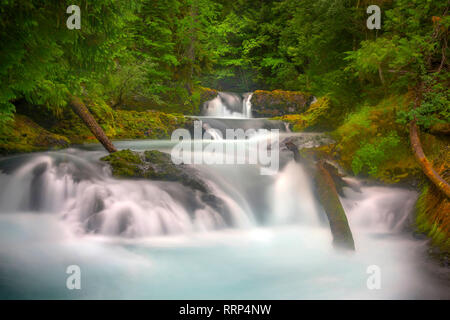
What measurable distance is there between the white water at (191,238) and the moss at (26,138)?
941 millimetres

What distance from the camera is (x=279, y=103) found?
15.6 meters

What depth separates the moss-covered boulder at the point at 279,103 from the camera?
609 inches

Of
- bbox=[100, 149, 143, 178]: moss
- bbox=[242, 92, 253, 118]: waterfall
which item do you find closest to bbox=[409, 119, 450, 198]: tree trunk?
bbox=[100, 149, 143, 178]: moss

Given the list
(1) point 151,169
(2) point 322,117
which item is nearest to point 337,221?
(1) point 151,169

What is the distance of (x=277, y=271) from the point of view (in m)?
4.23

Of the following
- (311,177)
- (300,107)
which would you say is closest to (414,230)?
(311,177)

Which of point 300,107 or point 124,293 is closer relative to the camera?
point 124,293

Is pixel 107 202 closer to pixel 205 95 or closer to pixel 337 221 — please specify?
pixel 337 221

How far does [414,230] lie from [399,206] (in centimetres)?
69

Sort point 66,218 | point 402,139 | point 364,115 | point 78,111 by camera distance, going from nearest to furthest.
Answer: point 66,218, point 78,111, point 402,139, point 364,115

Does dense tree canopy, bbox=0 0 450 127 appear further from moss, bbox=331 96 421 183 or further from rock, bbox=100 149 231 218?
rock, bbox=100 149 231 218

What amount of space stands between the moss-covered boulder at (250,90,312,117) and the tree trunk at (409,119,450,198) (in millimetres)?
9455

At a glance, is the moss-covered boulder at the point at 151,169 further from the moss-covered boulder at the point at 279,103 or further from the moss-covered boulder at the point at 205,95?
the moss-covered boulder at the point at 279,103

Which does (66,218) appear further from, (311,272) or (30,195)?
(311,272)
